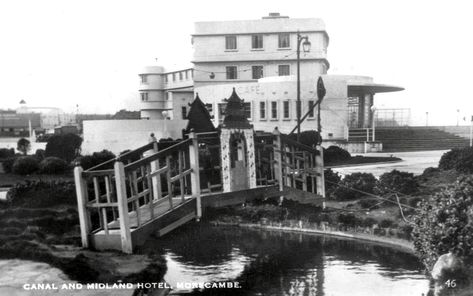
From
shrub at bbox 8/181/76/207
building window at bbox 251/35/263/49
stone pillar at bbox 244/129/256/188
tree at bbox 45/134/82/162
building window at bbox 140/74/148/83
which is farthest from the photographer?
building window at bbox 140/74/148/83

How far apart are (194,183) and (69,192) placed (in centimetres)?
777

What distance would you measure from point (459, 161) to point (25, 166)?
66.0ft

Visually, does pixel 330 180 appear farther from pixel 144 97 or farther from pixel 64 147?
pixel 144 97

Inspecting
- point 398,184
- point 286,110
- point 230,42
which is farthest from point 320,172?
point 230,42

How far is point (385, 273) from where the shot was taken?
11.2 meters

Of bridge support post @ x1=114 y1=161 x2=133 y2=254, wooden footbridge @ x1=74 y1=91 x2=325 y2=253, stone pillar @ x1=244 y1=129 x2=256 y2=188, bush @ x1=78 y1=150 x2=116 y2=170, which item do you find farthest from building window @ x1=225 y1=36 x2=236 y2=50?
bridge support post @ x1=114 y1=161 x2=133 y2=254

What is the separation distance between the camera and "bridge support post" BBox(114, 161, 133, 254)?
930 centimetres

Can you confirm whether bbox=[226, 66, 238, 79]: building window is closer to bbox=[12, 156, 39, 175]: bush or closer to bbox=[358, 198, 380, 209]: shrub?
bbox=[12, 156, 39, 175]: bush

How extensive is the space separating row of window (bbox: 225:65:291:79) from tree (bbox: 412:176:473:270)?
40.1 metres

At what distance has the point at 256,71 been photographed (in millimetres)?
50531

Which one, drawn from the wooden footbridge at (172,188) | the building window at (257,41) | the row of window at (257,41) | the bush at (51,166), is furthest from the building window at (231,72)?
the wooden footbridge at (172,188)

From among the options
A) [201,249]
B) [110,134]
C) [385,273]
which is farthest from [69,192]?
[110,134]

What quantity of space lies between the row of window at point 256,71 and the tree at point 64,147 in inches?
828

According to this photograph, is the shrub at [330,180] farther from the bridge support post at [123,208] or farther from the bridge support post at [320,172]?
the bridge support post at [123,208]
